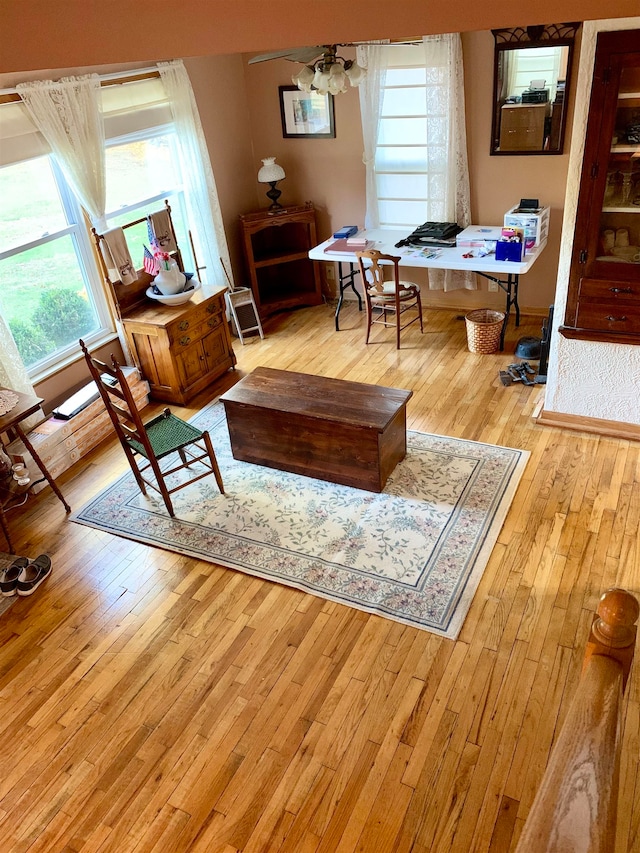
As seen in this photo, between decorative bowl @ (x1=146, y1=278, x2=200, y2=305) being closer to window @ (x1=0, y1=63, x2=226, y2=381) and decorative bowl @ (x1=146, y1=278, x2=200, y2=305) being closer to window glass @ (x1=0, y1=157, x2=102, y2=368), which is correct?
window @ (x1=0, y1=63, x2=226, y2=381)

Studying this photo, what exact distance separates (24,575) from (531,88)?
4744mm

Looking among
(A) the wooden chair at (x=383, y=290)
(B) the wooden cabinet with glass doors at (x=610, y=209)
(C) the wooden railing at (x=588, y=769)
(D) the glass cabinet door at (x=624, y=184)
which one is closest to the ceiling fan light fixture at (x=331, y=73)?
(B) the wooden cabinet with glass doors at (x=610, y=209)

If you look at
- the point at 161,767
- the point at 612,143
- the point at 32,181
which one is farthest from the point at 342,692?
the point at 32,181

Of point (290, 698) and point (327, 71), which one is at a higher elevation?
point (327, 71)

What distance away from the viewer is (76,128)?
13.2 feet

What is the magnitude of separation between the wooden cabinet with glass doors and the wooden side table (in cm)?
309

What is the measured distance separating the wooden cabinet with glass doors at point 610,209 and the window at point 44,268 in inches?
128

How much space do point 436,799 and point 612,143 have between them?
305 cm

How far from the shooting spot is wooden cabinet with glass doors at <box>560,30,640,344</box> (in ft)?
9.68

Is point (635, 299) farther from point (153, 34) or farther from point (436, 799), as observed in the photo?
point (153, 34)

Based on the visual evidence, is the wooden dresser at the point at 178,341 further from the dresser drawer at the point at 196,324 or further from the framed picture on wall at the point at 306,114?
the framed picture on wall at the point at 306,114

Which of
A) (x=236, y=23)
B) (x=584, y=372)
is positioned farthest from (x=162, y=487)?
(x=236, y=23)

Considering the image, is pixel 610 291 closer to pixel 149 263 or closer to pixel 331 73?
pixel 331 73

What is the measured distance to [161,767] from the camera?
2354 mm
